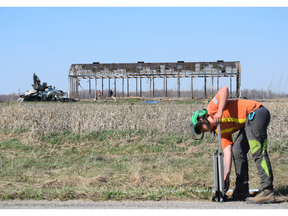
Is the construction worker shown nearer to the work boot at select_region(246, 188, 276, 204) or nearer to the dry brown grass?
the work boot at select_region(246, 188, 276, 204)

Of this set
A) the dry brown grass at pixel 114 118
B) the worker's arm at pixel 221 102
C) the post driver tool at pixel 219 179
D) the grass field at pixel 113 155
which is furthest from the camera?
the dry brown grass at pixel 114 118

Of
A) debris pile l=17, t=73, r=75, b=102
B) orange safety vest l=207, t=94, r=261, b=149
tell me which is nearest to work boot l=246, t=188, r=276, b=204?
orange safety vest l=207, t=94, r=261, b=149

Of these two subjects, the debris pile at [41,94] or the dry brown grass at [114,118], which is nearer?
the dry brown grass at [114,118]

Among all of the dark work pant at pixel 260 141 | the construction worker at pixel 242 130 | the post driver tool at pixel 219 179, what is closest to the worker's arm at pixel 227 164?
the construction worker at pixel 242 130

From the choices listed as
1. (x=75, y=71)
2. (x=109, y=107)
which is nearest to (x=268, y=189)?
(x=109, y=107)

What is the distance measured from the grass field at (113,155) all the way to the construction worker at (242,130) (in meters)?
0.60

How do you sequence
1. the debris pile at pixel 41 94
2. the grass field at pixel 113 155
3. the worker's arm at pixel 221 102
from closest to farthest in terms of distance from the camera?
the worker's arm at pixel 221 102, the grass field at pixel 113 155, the debris pile at pixel 41 94

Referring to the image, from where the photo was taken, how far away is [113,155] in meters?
9.22

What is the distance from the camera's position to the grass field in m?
5.34

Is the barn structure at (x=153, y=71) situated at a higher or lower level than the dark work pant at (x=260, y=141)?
higher

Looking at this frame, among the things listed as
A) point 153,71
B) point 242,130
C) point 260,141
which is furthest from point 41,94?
point 260,141

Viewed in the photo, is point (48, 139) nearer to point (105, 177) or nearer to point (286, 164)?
point (105, 177)

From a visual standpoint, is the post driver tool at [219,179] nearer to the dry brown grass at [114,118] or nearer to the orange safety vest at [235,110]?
the orange safety vest at [235,110]

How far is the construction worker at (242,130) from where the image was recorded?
4.47m
